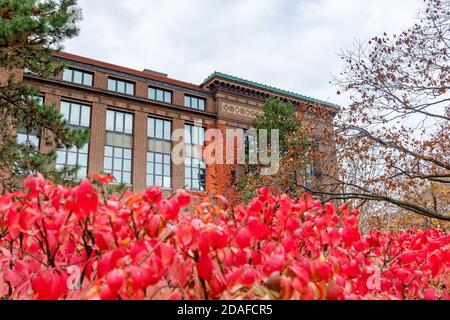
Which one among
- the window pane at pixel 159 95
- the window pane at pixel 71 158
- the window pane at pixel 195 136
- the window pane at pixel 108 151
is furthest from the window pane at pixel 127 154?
the window pane at pixel 195 136

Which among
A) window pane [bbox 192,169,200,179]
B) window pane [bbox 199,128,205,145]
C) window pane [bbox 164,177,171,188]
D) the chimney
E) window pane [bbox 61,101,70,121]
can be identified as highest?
the chimney

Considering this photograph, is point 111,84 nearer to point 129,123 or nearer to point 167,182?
point 129,123

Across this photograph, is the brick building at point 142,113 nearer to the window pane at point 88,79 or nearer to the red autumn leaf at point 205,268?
the window pane at point 88,79

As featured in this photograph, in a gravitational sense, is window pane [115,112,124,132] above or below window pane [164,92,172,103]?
below

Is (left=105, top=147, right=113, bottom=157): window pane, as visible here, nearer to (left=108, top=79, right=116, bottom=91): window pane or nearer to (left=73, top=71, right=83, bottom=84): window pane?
(left=108, top=79, right=116, bottom=91): window pane

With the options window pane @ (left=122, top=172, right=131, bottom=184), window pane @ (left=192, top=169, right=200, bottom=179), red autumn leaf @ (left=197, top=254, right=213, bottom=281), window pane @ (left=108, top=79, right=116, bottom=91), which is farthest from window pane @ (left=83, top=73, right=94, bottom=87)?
red autumn leaf @ (left=197, top=254, right=213, bottom=281)

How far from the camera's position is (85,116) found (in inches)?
1101

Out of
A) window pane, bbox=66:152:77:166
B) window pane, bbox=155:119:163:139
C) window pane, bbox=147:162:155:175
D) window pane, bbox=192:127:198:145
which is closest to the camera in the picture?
window pane, bbox=66:152:77:166

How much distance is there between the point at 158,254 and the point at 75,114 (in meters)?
27.9

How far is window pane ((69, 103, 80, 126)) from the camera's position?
27.3 m

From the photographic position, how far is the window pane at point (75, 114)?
89.6 feet

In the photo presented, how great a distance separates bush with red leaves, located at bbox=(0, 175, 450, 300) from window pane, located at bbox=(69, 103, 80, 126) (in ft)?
85.6
